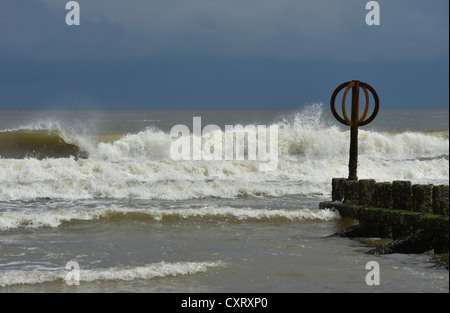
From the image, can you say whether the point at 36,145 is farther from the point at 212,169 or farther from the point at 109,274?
the point at 109,274

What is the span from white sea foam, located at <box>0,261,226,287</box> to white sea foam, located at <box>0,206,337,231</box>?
4.07m

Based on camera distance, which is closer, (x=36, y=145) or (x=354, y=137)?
(x=354, y=137)

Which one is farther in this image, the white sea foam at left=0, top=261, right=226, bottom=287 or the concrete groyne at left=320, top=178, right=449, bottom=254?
the concrete groyne at left=320, top=178, right=449, bottom=254

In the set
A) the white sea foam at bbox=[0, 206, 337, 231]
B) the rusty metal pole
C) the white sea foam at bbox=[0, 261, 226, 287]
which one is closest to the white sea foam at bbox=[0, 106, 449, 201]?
the white sea foam at bbox=[0, 206, 337, 231]

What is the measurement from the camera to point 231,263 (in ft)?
27.5

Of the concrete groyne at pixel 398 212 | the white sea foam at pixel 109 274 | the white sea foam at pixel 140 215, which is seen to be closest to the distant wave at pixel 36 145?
the white sea foam at pixel 140 215

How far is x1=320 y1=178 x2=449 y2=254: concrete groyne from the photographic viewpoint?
326 inches

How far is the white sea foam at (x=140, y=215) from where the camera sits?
11.9 metres

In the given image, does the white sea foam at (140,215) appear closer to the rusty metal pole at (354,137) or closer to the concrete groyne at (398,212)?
the rusty metal pole at (354,137)

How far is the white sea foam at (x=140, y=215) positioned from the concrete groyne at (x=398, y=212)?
1.11m

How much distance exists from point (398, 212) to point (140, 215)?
5.56 metres

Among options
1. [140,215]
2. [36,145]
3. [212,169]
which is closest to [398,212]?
[140,215]

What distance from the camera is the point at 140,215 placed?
12.7 metres

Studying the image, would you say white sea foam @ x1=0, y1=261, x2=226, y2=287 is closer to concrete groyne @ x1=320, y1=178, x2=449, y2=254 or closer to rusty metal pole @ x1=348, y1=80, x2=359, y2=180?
concrete groyne @ x1=320, y1=178, x2=449, y2=254
